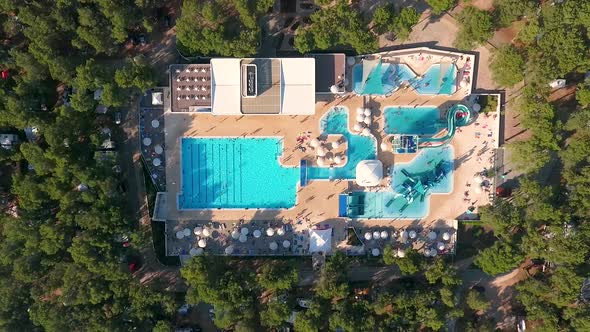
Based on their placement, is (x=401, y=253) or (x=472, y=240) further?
(x=472, y=240)

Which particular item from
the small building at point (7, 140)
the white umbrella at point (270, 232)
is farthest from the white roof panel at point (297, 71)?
the small building at point (7, 140)

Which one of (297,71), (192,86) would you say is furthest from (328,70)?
(192,86)

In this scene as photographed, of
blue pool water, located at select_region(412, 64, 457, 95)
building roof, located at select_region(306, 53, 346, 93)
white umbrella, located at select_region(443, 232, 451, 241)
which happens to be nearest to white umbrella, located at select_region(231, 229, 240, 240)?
building roof, located at select_region(306, 53, 346, 93)

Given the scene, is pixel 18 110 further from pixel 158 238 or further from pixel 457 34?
pixel 457 34

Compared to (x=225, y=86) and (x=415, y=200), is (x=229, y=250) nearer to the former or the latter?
(x=225, y=86)

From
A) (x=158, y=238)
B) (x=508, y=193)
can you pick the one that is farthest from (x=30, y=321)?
(x=508, y=193)

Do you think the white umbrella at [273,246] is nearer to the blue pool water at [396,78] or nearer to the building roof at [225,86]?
the building roof at [225,86]
